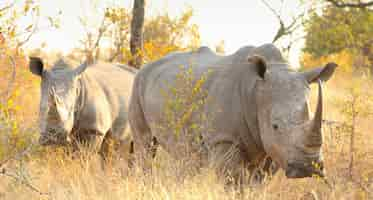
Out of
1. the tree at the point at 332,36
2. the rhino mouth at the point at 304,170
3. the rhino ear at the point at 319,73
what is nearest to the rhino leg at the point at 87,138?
the rhino ear at the point at 319,73

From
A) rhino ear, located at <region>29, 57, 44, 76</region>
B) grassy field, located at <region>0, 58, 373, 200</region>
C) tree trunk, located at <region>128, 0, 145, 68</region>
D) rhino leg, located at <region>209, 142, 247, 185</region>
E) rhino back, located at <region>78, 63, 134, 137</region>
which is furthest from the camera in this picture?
tree trunk, located at <region>128, 0, 145, 68</region>

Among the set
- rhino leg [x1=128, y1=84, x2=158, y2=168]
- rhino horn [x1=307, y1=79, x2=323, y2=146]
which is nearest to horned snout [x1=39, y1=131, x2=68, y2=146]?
rhino leg [x1=128, y1=84, x2=158, y2=168]

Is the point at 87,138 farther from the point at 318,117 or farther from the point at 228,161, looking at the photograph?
the point at 318,117

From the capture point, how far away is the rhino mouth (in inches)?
179

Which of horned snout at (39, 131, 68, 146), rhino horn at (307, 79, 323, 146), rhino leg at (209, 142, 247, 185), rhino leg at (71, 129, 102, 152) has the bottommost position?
rhino leg at (71, 129, 102, 152)

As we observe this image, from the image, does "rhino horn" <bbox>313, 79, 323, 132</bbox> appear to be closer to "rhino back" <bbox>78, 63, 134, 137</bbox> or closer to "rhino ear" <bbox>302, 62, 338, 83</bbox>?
"rhino ear" <bbox>302, 62, 338, 83</bbox>

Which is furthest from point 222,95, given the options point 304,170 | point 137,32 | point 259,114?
point 137,32

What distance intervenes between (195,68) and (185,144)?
0.99 meters

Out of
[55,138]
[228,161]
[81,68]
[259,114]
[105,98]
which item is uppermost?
[259,114]

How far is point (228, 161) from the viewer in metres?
5.35

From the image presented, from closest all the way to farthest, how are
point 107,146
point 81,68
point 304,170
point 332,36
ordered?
point 304,170 → point 81,68 → point 107,146 → point 332,36

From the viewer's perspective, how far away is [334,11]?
2573cm

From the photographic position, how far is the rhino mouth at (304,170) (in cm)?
454

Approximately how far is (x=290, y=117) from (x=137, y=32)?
22.2 ft
